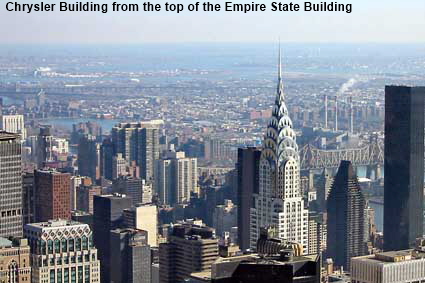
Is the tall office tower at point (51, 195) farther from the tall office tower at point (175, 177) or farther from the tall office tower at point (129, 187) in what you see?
the tall office tower at point (175, 177)

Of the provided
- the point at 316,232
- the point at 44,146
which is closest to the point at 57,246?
the point at 316,232

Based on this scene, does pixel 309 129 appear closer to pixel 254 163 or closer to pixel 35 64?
pixel 254 163

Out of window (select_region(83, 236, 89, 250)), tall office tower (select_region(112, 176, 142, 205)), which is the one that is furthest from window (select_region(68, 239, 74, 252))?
tall office tower (select_region(112, 176, 142, 205))

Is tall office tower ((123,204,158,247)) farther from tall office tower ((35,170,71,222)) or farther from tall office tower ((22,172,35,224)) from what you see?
tall office tower ((22,172,35,224))

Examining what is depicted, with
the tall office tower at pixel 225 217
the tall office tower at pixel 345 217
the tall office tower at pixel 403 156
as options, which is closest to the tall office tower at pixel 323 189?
the tall office tower at pixel 345 217

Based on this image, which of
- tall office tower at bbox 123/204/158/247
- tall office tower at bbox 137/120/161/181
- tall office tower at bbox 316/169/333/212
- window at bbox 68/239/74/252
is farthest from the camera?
tall office tower at bbox 137/120/161/181

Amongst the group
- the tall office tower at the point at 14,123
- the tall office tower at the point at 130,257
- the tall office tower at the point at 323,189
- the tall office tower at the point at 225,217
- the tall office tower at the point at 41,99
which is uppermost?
the tall office tower at the point at 41,99

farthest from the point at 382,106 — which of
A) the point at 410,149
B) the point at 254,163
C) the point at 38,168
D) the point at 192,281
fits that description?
the point at 192,281
